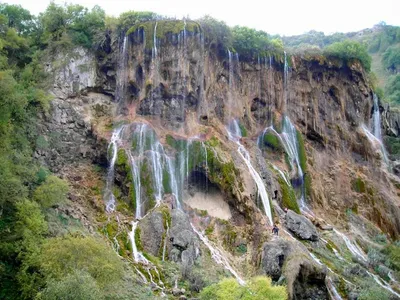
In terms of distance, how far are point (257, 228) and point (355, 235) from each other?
407 inches

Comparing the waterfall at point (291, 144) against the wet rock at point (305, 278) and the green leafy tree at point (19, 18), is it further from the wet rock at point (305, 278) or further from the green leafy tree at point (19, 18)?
the green leafy tree at point (19, 18)

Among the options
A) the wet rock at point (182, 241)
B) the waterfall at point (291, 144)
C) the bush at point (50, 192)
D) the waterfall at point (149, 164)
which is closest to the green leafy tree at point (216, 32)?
the waterfall at point (291, 144)

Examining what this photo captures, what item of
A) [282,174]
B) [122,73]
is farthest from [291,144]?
[122,73]

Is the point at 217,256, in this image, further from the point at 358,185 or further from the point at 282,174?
the point at 358,185

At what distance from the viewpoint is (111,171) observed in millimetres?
31078

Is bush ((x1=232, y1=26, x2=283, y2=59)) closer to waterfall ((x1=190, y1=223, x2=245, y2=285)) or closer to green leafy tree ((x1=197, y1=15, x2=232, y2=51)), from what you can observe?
green leafy tree ((x1=197, y1=15, x2=232, y2=51))

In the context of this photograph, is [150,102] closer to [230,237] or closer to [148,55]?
[148,55]

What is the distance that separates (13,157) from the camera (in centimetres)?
2450

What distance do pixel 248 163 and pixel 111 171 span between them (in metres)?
10.1

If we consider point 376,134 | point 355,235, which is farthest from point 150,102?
point 376,134

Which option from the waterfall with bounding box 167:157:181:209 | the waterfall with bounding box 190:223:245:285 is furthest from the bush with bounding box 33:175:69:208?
the waterfall with bounding box 190:223:245:285

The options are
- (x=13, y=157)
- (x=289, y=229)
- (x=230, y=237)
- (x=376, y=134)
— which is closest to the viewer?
(x=13, y=157)

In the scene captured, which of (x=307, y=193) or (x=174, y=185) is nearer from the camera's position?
(x=174, y=185)

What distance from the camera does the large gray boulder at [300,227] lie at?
3000 centimetres
